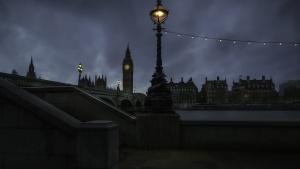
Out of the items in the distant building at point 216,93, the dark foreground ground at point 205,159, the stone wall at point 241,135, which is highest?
the distant building at point 216,93

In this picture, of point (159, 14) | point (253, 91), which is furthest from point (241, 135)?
point (253, 91)

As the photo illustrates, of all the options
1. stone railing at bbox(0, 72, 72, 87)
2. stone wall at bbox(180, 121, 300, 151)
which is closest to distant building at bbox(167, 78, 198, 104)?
stone railing at bbox(0, 72, 72, 87)

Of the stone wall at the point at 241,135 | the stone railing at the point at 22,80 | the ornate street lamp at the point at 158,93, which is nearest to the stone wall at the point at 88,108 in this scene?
the ornate street lamp at the point at 158,93

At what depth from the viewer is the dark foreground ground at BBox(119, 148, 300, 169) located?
5430mm

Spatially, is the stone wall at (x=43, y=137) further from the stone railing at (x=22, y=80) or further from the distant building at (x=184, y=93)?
the distant building at (x=184, y=93)

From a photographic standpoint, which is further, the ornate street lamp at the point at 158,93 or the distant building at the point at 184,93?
the distant building at the point at 184,93

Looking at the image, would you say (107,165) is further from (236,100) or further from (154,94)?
(236,100)

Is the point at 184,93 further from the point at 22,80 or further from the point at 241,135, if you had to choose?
the point at 241,135

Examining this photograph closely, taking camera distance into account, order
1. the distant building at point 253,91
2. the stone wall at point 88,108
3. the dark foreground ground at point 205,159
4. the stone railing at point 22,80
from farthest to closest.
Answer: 1. the distant building at point 253,91
2. the stone railing at point 22,80
3. the stone wall at point 88,108
4. the dark foreground ground at point 205,159

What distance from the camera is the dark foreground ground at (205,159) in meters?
5.43

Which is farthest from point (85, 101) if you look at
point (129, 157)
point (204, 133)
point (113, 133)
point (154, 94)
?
point (113, 133)

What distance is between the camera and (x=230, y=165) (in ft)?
18.0

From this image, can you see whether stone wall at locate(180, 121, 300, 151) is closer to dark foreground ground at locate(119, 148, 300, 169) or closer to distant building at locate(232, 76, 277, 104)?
dark foreground ground at locate(119, 148, 300, 169)

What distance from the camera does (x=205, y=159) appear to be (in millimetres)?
6051
